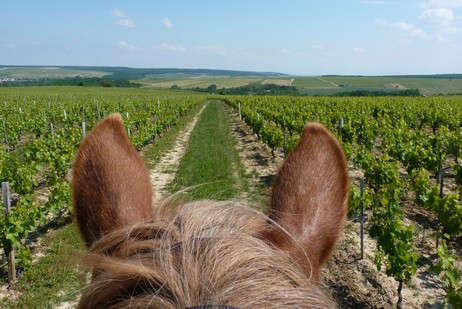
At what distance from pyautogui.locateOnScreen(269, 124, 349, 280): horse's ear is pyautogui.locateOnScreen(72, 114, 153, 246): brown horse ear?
Result: 0.45 metres

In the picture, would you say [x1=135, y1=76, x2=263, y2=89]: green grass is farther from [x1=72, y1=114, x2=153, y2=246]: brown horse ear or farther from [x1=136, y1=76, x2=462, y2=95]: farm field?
[x1=72, y1=114, x2=153, y2=246]: brown horse ear

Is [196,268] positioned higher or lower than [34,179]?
higher

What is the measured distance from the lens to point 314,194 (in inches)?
47.8

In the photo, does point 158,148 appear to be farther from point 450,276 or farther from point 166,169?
point 450,276

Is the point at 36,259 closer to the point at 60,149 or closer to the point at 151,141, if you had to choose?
the point at 60,149

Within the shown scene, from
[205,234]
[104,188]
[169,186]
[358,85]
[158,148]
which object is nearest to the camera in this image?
[205,234]

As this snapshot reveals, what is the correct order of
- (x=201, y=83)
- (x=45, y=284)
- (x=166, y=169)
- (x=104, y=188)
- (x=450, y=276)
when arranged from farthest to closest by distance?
(x=201, y=83)
(x=166, y=169)
(x=45, y=284)
(x=450, y=276)
(x=104, y=188)

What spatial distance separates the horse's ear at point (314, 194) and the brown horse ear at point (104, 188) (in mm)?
448

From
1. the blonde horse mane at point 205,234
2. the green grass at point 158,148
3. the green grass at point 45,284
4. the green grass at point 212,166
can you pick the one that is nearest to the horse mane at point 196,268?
the blonde horse mane at point 205,234

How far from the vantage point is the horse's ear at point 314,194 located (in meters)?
1.16

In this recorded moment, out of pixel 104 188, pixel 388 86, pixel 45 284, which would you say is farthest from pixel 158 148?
pixel 388 86

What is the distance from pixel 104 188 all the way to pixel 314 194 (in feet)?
2.22

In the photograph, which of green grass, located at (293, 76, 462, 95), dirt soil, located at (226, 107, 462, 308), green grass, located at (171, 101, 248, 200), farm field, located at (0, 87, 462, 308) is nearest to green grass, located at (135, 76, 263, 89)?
green grass, located at (293, 76, 462, 95)

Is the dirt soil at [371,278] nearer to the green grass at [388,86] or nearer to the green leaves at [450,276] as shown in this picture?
the green leaves at [450,276]
